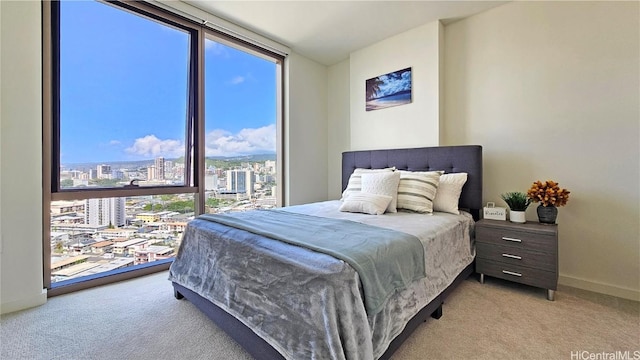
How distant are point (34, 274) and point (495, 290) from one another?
3.77 metres

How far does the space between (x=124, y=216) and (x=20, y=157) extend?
34.6 inches

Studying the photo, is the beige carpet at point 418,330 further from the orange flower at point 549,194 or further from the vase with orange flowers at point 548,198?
the orange flower at point 549,194

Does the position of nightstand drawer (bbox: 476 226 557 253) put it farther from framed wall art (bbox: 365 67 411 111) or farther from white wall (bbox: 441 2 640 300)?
framed wall art (bbox: 365 67 411 111)

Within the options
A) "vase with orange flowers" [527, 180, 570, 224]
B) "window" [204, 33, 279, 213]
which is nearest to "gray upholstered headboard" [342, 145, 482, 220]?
"vase with orange flowers" [527, 180, 570, 224]

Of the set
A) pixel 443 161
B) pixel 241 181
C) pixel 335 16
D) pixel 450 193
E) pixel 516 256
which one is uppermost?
pixel 335 16

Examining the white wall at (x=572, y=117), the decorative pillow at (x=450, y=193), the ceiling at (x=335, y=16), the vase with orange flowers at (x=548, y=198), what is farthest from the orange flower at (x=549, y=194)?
the ceiling at (x=335, y=16)

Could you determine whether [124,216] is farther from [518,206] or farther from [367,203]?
[518,206]

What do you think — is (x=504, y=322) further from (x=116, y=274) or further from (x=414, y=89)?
(x=116, y=274)

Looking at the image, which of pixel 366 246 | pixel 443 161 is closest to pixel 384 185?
pixel 443 161

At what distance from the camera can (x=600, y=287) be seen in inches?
86.7

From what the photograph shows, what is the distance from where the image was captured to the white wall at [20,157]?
190 cm

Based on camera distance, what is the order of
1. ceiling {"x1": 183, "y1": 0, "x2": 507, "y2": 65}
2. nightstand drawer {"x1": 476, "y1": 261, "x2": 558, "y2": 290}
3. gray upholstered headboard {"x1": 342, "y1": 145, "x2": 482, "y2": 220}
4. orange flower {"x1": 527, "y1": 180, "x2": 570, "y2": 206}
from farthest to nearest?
1. ceiling {"x1": 183, "y1": 0, "x2": 507, "y2": 65}
2. gray upholstered headboard {"x1": 342, "y1": 145, "x2": 482, "y2": 220}
3. orange flower {"x1": 527, "y1": 180, "x2": 570, "y2": 206}
4. nightstand drawer {"x1": 476, "y1": 261, "x2": 558, "y2": 290}

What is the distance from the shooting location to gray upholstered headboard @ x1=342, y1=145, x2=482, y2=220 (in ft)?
8.46

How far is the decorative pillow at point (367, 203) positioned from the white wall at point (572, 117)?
4.32 ft
